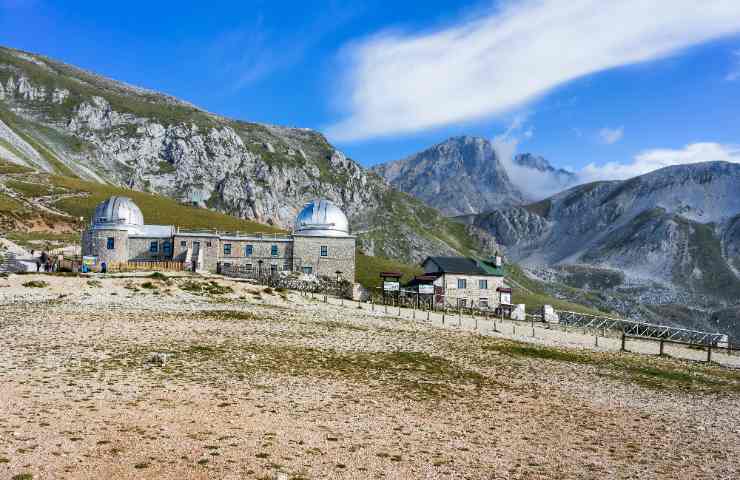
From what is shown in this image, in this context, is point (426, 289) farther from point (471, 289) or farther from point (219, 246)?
point (219, 246)

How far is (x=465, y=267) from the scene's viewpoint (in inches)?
2972

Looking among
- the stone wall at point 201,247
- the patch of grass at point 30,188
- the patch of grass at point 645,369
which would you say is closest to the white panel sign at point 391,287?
the stone wall at point 201,247

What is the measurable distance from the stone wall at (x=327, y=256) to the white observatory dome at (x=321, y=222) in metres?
1.25

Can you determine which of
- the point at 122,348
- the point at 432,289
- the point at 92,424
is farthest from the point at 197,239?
the point at 92,424

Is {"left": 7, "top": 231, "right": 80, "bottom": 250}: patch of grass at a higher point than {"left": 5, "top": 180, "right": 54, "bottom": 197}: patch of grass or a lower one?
lower

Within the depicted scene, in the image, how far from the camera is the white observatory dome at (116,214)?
2638 inches

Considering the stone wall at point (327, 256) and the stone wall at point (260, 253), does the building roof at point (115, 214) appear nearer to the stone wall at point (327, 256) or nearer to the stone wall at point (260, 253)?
the stone wall at point (260, 253)

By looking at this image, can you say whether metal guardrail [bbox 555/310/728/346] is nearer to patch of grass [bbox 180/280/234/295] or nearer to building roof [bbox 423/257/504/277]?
building roof [bbox 423/257/504/277]

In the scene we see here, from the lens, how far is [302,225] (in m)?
74.2

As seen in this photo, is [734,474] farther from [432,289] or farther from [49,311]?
[432,289]

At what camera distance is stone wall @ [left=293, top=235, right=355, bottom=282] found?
232ft

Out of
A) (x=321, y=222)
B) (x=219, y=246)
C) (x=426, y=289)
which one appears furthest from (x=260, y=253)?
(x=426, y=289)

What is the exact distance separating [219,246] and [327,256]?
1349cm

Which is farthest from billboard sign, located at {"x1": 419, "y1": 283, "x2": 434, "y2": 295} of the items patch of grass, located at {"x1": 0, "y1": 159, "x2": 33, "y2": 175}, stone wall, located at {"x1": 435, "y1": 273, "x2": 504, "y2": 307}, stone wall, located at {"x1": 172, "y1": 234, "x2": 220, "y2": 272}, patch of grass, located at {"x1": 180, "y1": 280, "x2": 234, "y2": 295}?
patch of grass, located at {"x1": 0, "y1": 159, "x2": 33, "y2": 175}
